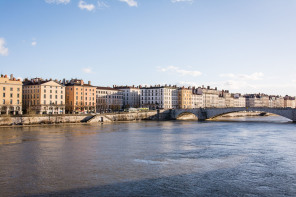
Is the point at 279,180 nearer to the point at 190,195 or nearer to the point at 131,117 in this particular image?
the point at 190,195

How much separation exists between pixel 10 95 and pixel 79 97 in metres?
20.7

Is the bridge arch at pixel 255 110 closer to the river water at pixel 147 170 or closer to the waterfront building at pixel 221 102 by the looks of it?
the river water at pixel 147 170

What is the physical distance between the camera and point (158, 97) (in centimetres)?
10650

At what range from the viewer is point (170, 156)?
2397 centimetres

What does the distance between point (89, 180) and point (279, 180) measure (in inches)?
401

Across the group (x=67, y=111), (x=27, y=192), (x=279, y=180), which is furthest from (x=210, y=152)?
Result: (x=67, y=111)

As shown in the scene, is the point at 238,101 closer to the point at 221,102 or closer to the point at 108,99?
the point at 221,102

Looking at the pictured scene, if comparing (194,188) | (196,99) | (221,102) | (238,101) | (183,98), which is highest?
(183,98)

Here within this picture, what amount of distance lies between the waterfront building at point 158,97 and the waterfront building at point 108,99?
9.15 m

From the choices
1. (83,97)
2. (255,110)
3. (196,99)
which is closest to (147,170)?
(255,110)

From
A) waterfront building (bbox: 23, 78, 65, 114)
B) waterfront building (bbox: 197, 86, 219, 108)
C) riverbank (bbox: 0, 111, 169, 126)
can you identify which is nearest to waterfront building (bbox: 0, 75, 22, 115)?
waterfront building (bbox: 23, 78, 65, 114)

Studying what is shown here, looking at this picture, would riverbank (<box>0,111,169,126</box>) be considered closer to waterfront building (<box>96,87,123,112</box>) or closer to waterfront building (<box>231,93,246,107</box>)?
waterfront building (<box>96,87,123,112</box>)

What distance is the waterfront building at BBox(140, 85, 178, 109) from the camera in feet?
348

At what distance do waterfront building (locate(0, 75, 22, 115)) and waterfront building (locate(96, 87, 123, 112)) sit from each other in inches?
1163
